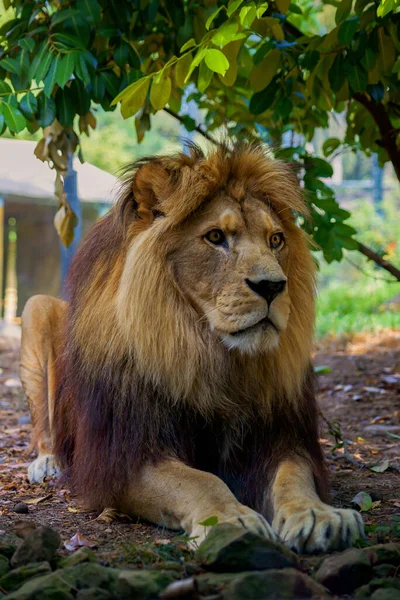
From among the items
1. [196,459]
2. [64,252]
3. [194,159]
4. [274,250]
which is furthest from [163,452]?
[64,252]

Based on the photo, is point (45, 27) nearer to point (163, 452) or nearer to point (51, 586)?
point (163, 452)

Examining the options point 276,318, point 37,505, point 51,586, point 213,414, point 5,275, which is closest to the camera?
point 51,586

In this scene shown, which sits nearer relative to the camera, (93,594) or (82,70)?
(93,594)

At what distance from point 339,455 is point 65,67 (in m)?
2.39

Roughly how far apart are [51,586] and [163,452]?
1.02 m

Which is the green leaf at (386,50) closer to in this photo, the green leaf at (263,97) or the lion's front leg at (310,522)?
the green leaf at (263,97)

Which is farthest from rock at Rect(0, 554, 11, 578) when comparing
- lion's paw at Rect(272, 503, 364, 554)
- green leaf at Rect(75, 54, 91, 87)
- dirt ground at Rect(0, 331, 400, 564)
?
green leaf at Rect(75, 54, 91, 87)

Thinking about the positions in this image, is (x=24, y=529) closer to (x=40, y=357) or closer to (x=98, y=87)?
(x=40, y=357)

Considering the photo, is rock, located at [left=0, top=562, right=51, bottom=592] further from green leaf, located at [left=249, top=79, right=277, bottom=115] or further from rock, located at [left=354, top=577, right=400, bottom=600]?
green leaf, located at [left=249, top=79, right=277, bottom=115]

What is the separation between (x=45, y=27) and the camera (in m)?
3.73

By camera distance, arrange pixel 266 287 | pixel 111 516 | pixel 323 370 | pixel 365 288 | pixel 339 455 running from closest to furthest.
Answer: pixel 266 287 < pixel 111 516 < pixel 339 455 < pixel 323 370 < pixel 365 288

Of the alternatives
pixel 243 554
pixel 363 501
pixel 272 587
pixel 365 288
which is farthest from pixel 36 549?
pixel 365 288

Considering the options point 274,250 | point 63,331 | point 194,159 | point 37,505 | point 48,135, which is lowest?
point 37,505

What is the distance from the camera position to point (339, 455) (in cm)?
441
